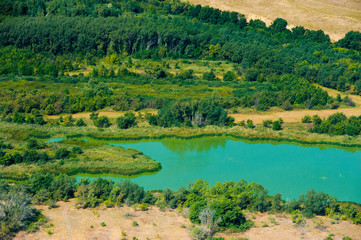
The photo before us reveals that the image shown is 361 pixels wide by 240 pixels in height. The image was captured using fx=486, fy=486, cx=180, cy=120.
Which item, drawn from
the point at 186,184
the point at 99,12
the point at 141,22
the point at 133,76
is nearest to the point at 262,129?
the point at 186,184

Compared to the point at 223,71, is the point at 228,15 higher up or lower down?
higher up

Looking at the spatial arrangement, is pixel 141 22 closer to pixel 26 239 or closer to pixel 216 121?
pixel 216 121

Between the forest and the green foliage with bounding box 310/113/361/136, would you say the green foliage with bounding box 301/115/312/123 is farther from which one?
the green foliage with bounding box 310/113/361/136

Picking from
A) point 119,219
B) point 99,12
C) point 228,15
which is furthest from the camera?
point 228,15

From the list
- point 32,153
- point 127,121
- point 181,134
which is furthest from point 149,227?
point 127,121

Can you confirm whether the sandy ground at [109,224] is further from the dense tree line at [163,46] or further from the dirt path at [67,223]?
the dense tree line at [163,46]

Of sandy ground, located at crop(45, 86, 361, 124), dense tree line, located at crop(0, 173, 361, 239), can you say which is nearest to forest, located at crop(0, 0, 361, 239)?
dense tree line, located at crop(0, 173, 361, 239)
